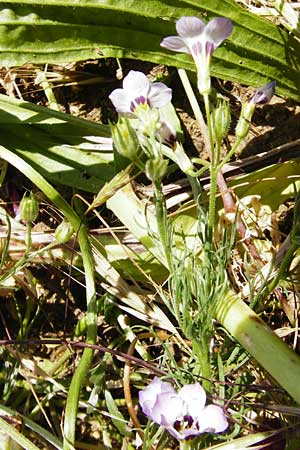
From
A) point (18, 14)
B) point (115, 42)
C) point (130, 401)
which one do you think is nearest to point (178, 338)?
point (130, 401)

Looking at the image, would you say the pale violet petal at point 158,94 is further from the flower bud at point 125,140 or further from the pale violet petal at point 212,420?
the pale violet petal at point 212,420

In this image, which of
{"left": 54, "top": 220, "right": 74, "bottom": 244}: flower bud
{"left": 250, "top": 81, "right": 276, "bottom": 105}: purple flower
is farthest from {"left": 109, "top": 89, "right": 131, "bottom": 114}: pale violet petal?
{"left": 54, "top": 220, "right": 74, "bottom": 244}: flower bud

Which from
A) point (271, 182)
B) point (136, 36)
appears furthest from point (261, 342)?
point (136, 36)

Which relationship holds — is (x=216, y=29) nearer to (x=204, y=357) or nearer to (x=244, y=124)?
(x=244, y=124)

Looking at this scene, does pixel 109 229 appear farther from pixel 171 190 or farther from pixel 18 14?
pixel 18 14

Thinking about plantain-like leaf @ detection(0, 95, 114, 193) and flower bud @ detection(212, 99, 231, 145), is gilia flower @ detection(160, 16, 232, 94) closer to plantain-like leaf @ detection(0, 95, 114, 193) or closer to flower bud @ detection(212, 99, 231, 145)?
flower bud @ detection(212, 99, 231, 145)

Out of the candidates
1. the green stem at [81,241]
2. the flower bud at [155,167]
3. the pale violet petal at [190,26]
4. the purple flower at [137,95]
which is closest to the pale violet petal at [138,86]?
the purple flower at [137,95]
